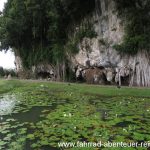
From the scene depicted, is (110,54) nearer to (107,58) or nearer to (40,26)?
(107,58)

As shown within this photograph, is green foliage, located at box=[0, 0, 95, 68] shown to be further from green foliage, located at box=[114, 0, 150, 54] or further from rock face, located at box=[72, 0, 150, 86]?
green foliage, located at box=[114, 0, 150, 54]

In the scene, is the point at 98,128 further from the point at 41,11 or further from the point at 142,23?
the point at 41,11

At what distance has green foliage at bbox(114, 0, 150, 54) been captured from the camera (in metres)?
21.9

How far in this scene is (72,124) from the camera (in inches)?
384

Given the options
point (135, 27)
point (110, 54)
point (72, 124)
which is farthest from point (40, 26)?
point (72, 124)

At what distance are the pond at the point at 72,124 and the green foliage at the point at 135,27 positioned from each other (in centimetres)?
874

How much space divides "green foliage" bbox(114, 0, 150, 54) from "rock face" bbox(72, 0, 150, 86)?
2.23ft

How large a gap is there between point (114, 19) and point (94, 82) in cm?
625

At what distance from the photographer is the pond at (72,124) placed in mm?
8039

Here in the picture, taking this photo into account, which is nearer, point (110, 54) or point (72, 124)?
point (72, 124)

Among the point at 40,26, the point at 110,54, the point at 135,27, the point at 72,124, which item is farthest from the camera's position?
the point at 40,26

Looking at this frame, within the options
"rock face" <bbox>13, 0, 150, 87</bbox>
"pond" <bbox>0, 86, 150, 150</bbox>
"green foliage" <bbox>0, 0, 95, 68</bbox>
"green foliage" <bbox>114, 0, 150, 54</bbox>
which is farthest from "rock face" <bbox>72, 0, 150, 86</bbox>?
"pond" <bbox>0, 86, 150, 150</bbox>

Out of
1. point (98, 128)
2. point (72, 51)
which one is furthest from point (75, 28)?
point (98, 128)

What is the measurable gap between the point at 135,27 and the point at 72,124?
15107 millimetres
